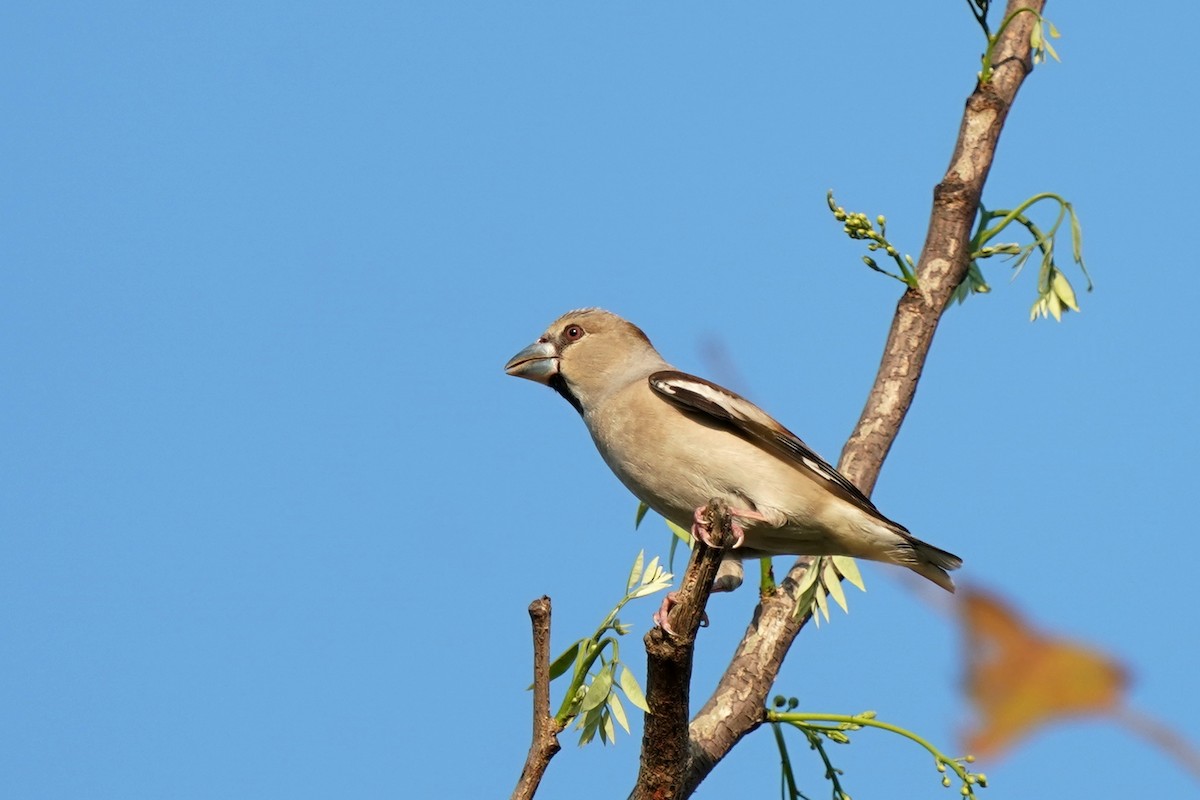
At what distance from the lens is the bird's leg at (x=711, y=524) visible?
5.34 meters

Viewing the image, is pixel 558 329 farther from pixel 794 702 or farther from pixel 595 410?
pixel 794 702

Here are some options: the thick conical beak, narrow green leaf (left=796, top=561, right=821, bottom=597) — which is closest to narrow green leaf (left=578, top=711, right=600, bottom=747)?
narrow green leaf (left=796, top=561, right=821, bottom=597)

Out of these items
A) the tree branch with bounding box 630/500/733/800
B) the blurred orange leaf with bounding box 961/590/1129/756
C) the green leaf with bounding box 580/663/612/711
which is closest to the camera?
the blurred orange leaf with bounding box 961/590/1129/756

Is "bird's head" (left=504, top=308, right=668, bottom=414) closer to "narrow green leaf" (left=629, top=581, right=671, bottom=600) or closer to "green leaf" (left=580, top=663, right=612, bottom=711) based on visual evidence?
"narrow green leaf" (left=629, top=581, right=671, bottom=600)

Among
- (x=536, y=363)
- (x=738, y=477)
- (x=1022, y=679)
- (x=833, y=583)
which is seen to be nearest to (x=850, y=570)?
(x=833, y=583)

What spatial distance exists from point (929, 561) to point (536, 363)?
291 centimetres

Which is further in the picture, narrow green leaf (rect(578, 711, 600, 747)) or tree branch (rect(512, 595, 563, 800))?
narrow green leaf (rect(578, 711, 600, 747))

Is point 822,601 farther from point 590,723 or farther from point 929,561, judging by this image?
point 590,723

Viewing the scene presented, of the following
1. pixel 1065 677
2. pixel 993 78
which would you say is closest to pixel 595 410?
pixel 993 78

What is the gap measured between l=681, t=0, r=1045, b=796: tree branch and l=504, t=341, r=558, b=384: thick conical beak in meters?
2.28

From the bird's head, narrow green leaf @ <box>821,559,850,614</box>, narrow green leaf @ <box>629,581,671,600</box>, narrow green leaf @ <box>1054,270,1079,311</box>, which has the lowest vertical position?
narrow green leaf @ <box>629,581,671,600</box>

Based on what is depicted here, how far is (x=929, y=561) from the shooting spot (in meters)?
6.80

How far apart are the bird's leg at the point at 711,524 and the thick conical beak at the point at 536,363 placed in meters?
1.95

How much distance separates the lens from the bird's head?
8.01m
